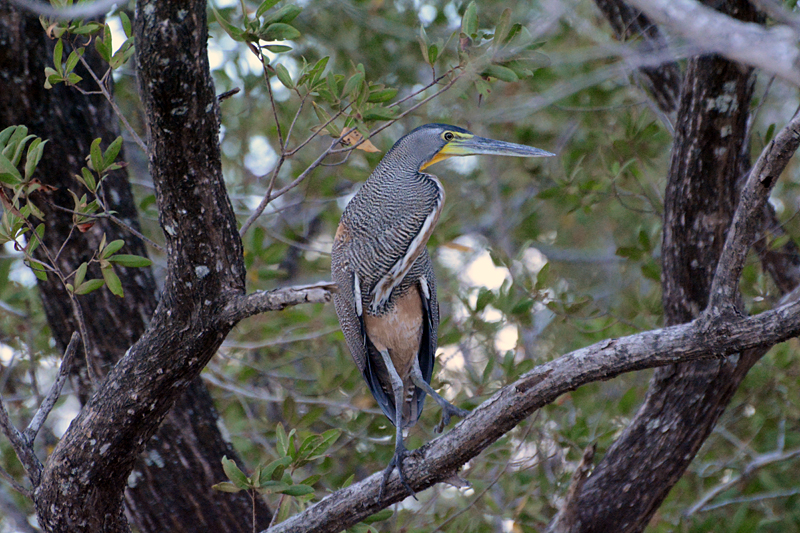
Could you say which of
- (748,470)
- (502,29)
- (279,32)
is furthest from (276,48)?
(748,470)

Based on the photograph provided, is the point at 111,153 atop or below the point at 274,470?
atop

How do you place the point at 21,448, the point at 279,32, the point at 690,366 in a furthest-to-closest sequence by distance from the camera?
the point at 690,366 → the point at 21,448 → the point at 279,32

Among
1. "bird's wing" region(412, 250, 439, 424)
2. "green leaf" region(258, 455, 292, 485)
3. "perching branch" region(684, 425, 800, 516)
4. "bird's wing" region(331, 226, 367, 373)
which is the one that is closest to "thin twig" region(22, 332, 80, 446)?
"green leaf" region(258, 455, 292, 485)

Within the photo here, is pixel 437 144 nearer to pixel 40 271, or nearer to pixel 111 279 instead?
Result: pixel 111 279

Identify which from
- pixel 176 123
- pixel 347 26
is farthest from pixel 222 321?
pixel 347 26

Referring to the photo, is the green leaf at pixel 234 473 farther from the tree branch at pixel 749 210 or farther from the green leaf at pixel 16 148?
the tree branch at pixel 749 210

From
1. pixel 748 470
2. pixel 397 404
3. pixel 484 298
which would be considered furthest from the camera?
pixel 748 470

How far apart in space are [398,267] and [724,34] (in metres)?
1.41

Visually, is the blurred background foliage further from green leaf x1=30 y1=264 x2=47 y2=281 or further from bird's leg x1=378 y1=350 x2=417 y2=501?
green leaf x1=30 y1=264 x2=47 y2=281

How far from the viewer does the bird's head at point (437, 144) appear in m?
2.95

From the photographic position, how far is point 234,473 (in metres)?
2.24

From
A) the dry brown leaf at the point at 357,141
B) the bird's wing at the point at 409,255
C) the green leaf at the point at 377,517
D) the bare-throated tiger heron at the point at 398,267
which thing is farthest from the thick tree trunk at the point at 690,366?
the dry brown leaf at the point at 357,141

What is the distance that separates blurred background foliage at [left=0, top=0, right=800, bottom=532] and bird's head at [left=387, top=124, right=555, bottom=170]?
0.21m

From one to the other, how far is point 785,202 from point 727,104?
240 centimetres
